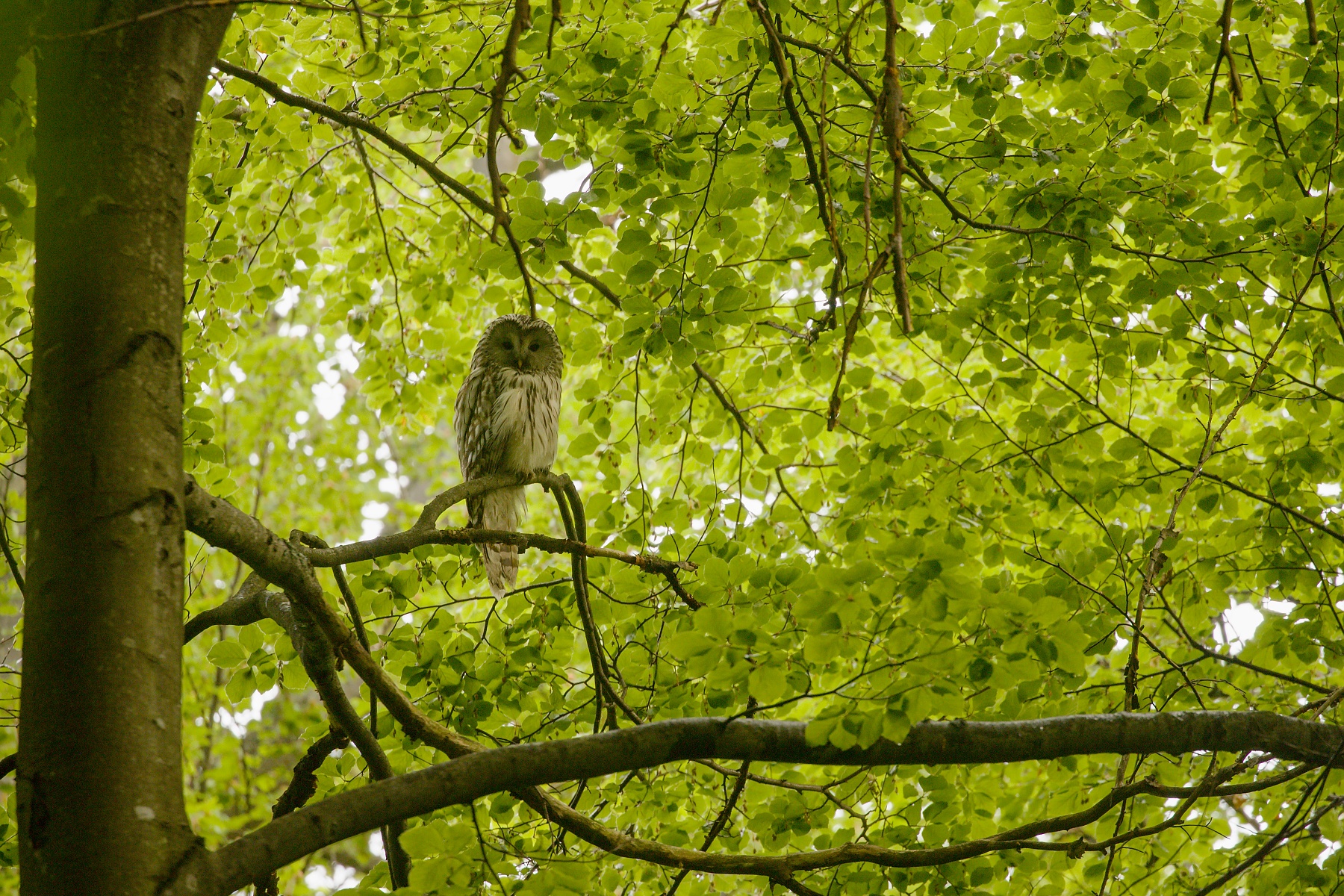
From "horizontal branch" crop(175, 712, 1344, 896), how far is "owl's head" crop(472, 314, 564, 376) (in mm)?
3845

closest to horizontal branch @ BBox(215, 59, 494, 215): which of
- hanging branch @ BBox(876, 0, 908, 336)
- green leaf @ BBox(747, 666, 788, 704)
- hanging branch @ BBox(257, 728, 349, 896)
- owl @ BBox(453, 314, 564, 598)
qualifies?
hanging branch @ BBox(876, 0, 908, 336)

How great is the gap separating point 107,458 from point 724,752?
3.76 feet

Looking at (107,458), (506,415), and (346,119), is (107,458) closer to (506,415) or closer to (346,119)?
(346,119)

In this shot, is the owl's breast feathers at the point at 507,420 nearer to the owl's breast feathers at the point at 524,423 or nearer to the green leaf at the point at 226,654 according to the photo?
the owl's breast feathers at the point at 524,423

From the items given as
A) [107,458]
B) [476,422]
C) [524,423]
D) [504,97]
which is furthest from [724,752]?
[476,422]

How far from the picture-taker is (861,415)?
13.1 feet

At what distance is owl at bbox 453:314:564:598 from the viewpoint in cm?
535

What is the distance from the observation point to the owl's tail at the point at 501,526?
552 centimetres

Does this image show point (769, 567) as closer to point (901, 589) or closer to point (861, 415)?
point (901, 589)

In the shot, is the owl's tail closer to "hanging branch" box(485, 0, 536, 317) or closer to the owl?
the owl

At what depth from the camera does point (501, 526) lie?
5.82m

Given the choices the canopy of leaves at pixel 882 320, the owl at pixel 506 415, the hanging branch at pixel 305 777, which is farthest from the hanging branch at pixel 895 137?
the owl at pixel 506 415

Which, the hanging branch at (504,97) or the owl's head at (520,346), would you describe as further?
the owl's head at (520,346)

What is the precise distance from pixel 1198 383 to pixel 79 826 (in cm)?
345
